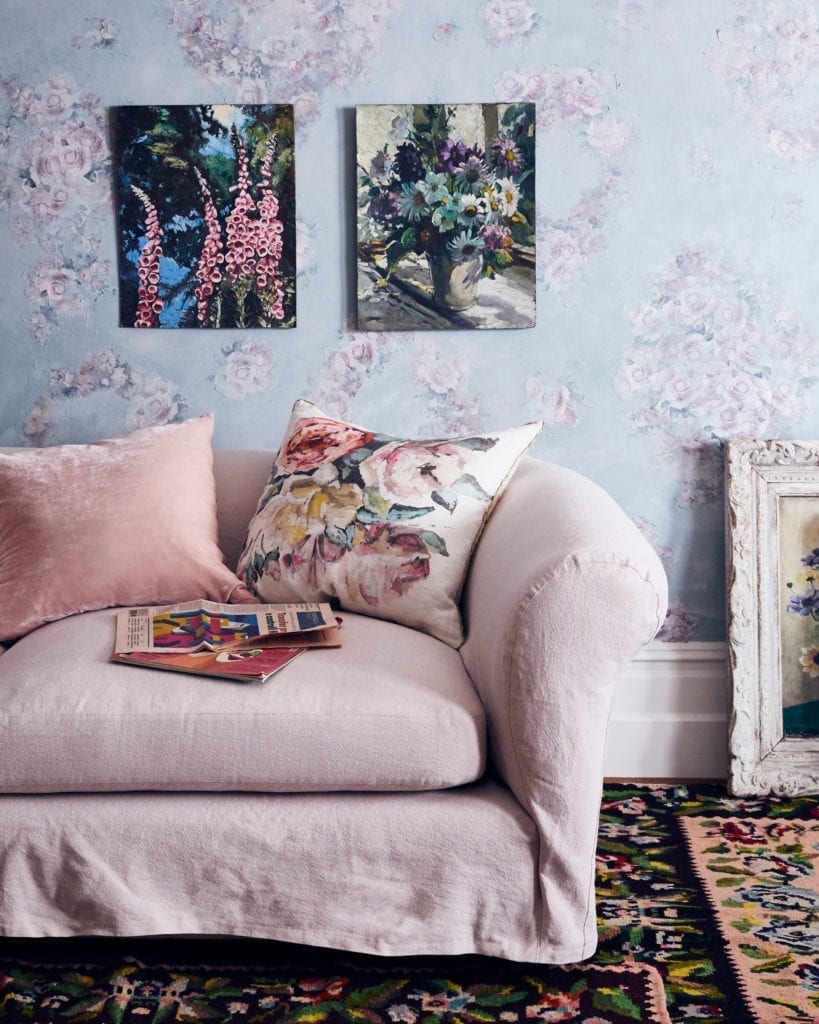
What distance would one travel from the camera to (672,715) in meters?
2.45

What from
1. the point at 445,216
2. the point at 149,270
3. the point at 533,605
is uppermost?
the point at 445,216

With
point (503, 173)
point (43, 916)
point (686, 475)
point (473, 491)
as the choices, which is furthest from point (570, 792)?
point (503, 173)

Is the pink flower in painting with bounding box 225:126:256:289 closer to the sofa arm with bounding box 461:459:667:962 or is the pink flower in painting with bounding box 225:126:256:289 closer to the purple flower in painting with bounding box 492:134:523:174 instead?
the purple flower in painting with bounding box 492:134:523:174

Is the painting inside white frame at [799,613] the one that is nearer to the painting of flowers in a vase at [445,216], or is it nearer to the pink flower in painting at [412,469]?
the painting of flowers in a vase at [445,216]

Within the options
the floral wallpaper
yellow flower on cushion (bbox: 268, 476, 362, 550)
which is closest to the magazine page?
yellow flower on cushion (bbox: 268, 476, 362, 550)

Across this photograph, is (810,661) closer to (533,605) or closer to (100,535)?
(533,605)

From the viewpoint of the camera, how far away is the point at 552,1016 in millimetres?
1456

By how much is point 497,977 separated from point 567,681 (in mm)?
485

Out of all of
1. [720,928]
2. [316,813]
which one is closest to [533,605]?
[316,813]

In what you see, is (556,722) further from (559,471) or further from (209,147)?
(209,147)

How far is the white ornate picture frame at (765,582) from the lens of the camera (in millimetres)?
2342

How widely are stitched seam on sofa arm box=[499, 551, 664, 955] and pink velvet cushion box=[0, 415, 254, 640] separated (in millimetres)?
698

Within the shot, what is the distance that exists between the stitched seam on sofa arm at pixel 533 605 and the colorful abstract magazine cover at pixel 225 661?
367mm

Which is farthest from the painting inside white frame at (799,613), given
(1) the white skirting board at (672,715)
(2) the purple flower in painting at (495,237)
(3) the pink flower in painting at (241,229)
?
(3) the pink flower in painting at (241,229)
